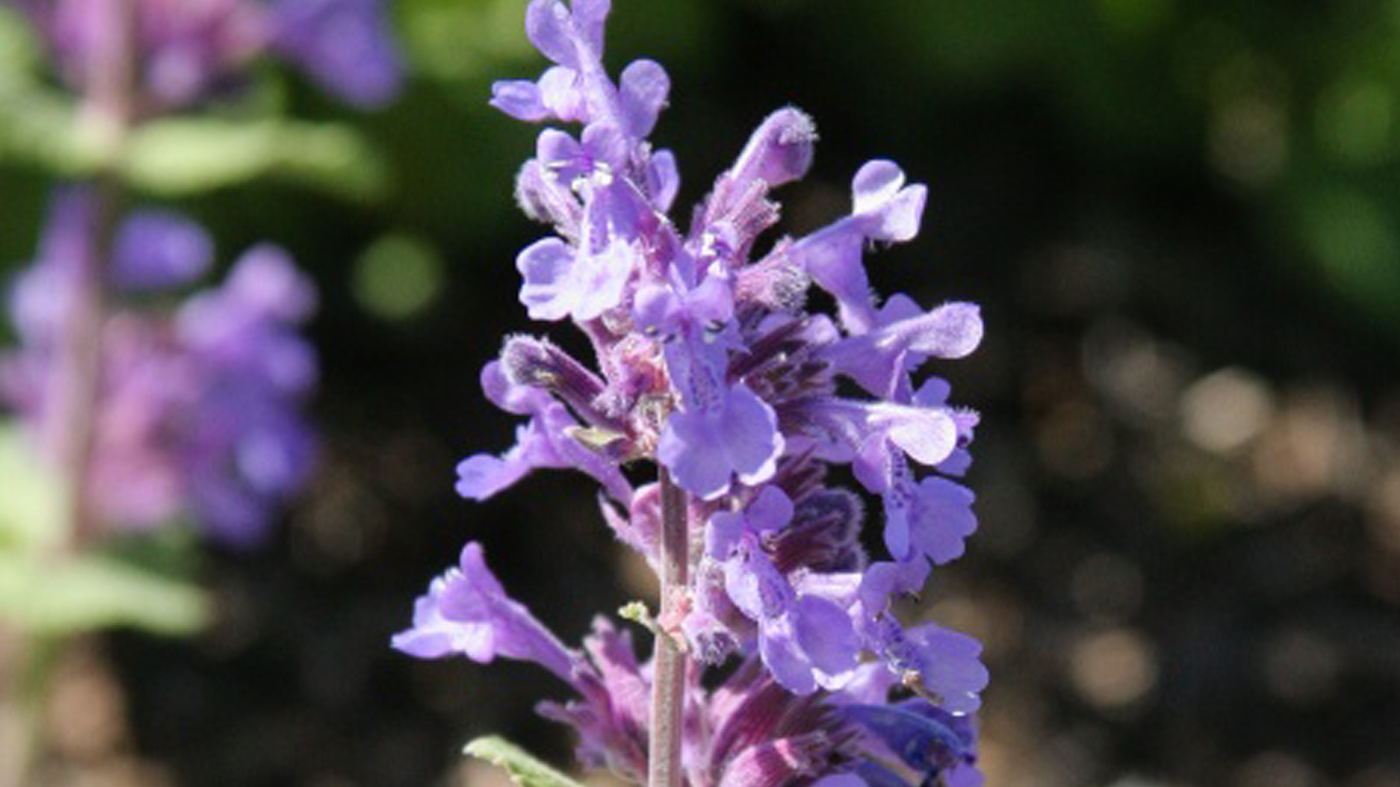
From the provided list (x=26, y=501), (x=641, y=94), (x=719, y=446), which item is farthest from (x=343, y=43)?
(x=719, y=446)

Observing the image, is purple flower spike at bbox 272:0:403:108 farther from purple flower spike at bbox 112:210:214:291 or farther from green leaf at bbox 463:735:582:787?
green leaf at bbox 463:735:582:787

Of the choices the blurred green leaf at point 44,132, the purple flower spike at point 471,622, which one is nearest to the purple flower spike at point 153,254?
the blurred green leaf at point 44,132

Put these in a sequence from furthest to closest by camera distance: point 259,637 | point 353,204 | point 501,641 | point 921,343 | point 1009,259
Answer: point 1009,259 < point 353,204 < point 259,637 < point 501,641 < point 921,343

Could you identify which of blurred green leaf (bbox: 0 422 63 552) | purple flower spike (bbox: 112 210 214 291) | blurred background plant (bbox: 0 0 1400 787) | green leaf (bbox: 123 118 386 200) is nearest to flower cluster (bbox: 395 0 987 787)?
green leaf (bbox: 123 118 386 200)

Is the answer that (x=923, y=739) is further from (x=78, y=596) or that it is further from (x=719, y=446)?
(x=78, y=596)

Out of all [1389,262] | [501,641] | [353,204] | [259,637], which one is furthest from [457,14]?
[501,641]

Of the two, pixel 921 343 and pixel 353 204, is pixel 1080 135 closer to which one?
pixel 353 204
